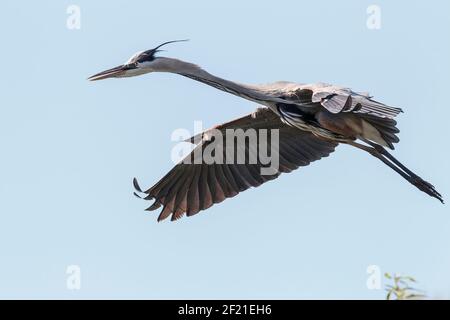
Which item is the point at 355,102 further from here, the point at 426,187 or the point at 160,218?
the point at 160,218

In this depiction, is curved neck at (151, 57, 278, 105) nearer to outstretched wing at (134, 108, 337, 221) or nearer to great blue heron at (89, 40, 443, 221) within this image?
great blue heron at (89, 40, 443, 221)

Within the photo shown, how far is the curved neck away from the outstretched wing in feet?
2.83

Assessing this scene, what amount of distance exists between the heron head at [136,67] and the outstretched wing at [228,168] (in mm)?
1151

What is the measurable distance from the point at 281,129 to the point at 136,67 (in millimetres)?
1804

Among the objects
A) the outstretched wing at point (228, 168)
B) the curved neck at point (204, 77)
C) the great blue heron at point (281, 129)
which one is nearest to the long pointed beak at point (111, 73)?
the great blue heron at point (281, 129)

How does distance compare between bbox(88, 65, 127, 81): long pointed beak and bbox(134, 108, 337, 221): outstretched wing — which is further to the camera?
bbox(134, 108, 337, 221): outstretched wing

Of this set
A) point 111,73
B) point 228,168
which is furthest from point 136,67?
point 228,168

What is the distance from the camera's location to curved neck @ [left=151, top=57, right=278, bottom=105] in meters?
7.02

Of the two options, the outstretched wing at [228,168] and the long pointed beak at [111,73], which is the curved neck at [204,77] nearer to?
the long pointed beak at [111,73]

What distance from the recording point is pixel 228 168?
8477 mm

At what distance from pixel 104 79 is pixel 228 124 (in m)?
1.34

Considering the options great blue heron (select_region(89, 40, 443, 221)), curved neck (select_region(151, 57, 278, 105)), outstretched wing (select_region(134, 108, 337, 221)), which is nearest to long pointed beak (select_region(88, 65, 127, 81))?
great blue heron (select_region(89, 40, 443, 221))

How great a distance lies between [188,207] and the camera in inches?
321

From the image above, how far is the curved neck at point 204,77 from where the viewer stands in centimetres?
702
